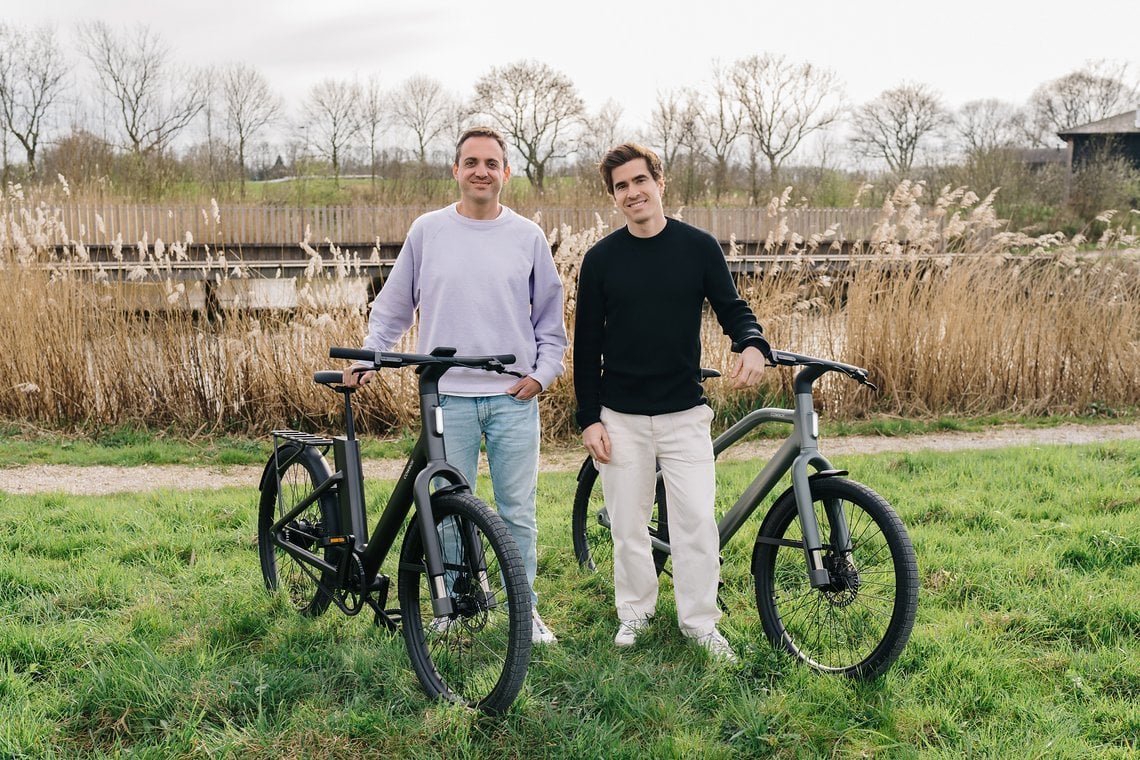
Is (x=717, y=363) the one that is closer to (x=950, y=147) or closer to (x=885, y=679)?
(x=885, y=679)

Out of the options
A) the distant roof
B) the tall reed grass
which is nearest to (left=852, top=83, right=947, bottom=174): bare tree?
the distant roof

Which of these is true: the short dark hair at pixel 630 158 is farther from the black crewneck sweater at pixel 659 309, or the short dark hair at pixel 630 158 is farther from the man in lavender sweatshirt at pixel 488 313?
the man in lavender sweatshirt at pixel 488 313

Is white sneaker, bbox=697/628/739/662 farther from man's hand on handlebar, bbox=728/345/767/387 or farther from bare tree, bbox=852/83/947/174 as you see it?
bare tree, bbox=852/83/947/174

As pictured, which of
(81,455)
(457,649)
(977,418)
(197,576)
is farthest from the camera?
(977,418)

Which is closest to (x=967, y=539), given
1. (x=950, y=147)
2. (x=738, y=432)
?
(x=738, y=432)

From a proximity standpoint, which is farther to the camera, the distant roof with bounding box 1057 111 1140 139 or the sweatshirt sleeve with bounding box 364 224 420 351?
the distant roof with bounding box 1057 111 1140 139

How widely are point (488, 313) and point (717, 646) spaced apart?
143cm

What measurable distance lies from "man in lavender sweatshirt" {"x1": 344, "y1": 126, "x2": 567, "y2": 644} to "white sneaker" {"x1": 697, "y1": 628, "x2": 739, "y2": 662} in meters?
0.56

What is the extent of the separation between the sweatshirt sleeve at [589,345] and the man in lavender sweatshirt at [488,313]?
114 mm

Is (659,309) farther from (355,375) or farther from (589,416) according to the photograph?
(355,375)

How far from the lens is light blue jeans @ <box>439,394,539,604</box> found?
3.56m

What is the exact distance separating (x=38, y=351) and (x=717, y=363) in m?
5.54

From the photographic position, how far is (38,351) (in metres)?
7.94

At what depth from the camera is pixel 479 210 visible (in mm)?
3588
